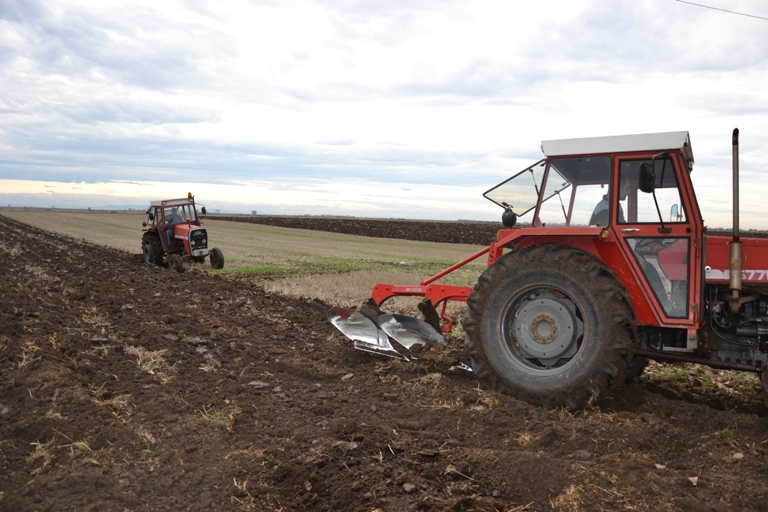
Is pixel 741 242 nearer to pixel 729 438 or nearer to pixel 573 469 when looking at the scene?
pixel 729 438

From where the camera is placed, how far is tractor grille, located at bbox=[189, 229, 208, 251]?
Result: 56.9ft

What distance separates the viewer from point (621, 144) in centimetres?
501

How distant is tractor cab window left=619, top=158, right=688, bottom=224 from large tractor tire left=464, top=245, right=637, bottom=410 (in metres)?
0.62

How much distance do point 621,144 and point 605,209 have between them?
0.57m

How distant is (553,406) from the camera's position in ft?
15.9

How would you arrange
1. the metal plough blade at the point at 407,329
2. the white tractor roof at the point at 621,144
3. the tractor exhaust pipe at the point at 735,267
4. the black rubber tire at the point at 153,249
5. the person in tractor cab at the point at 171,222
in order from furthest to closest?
the black rubber tire at the point at 153,249 < the person in tractor cab at the point at 171,222 < the metal plough blade at the point at 407,329 < the white tractor roof at the point at 621,144 < the tractor exhaust pipe at the point at 735,267

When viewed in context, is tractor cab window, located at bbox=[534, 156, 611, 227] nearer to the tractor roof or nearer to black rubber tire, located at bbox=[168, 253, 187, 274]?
black rubber tire, located at bbox=[168, 253, 187, 274]

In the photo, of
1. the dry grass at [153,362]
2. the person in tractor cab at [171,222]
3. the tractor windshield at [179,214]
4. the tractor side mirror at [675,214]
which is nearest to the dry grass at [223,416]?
the dry grass at [153,362]

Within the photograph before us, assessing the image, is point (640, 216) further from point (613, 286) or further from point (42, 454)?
point (42, 454)

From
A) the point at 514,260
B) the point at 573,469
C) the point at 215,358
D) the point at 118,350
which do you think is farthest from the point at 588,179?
the point at 118,350

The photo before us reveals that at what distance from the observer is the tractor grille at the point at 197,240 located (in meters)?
17.3

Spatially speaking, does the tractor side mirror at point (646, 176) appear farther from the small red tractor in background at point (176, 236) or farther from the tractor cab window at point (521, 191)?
the small red tractor in background at point (176, 236)

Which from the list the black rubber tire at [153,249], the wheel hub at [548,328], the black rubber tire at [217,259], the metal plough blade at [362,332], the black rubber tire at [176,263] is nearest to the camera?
the wheel hub at [548,328]

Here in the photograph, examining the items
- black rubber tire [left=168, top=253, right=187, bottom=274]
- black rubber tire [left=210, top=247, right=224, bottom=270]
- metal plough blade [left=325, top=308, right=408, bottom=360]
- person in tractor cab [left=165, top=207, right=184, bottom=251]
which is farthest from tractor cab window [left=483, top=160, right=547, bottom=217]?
person in tractor cab [left=165, top=207, right=184, bottom=251]
